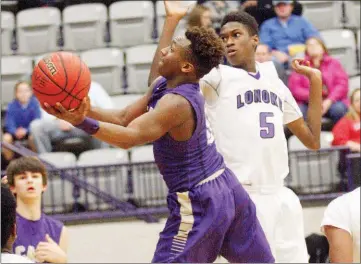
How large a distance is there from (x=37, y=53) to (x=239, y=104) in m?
5.71

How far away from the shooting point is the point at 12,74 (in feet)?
32.1

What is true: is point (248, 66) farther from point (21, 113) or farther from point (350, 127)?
point (21, 113)

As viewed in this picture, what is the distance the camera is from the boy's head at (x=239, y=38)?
5.06 meters

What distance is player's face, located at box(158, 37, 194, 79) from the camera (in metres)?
4.44

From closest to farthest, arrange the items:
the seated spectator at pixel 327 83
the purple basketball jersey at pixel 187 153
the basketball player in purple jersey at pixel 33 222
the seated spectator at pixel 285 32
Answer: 1. the purple basketball jersey at pixel 187 153
2. the basketball player in purple jersey at pixel 33 222
3. the seated spectator at pixel 327 83
4. the seated spectator at pixel 285 32

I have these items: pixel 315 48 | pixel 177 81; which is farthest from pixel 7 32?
pixel 177 81

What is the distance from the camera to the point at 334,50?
381 inches

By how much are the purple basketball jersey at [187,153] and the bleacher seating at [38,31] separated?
5995 mm

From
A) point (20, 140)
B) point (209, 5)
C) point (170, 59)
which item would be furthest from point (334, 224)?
point (209, 5)

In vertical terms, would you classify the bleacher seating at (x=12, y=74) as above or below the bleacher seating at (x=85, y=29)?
below

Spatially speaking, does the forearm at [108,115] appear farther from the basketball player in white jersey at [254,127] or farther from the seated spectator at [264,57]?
the seated spectator at [264,57]

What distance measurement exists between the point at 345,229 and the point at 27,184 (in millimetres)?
2519

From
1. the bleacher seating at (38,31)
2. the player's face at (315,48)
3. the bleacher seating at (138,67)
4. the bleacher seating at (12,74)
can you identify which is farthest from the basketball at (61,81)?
the bleacher seating at (38,31)

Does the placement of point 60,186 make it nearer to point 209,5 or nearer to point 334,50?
point 209,5
